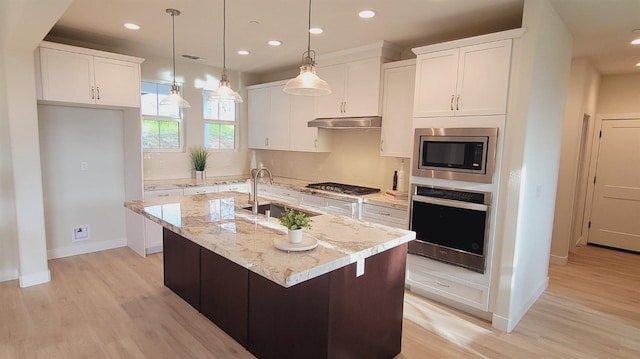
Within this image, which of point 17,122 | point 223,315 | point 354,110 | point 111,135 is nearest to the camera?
point 223,315

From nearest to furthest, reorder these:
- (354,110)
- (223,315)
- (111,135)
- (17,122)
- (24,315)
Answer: (223,315)
(24,315)
(17,122)
(354,110)
(111,135)

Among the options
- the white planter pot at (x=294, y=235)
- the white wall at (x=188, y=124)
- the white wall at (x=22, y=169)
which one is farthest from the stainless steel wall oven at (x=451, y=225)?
the white wall at (x=22, y=169)

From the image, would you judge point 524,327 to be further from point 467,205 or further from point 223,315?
point 223,315

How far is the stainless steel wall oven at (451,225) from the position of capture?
A: 2.90m

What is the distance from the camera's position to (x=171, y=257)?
11.0ft

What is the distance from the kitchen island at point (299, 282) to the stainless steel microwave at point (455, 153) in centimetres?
99

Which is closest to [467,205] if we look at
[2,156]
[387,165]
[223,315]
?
[387,165]

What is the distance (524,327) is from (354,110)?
2.71 metres

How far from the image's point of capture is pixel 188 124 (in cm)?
509

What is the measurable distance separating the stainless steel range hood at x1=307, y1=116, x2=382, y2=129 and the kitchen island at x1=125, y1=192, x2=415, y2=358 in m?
1.55

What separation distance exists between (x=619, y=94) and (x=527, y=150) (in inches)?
145

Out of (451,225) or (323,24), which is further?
(323,24)

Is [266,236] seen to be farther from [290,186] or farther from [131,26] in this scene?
[131,26]

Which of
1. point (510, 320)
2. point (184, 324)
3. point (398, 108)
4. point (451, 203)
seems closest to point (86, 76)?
point (184, 324)
